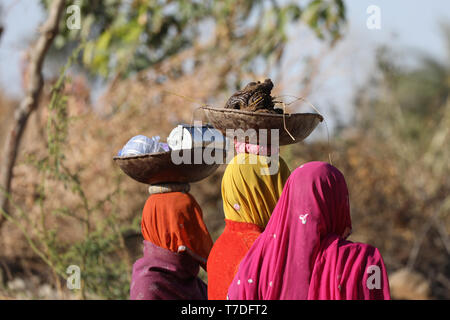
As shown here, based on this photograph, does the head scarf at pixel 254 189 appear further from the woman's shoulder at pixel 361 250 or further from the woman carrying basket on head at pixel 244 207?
the woman's shoulder at pixel 361 250

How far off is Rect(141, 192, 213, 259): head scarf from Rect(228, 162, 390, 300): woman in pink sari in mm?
820

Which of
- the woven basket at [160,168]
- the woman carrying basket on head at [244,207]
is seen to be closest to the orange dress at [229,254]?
the woman carrying basket on head at [244,207]

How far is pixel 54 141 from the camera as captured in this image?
524cm

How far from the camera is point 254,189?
3428mm

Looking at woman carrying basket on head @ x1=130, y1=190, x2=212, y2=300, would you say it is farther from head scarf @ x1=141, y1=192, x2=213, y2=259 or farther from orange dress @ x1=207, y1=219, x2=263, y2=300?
orange dress @ x1=207, y1=219, x2=263, y2=300

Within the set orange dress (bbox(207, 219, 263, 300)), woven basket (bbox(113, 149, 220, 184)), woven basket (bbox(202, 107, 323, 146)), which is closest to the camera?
woven basket (bbox(202, 107, 323, 146))

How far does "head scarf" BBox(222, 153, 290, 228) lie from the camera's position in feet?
11.3

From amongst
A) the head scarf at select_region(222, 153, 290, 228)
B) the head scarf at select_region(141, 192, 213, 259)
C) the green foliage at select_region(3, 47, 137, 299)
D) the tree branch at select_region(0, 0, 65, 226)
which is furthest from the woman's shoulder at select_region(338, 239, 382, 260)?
the tree branch at select_region(0, 0, 65, 226)

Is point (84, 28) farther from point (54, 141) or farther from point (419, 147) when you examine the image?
point (419, 147)

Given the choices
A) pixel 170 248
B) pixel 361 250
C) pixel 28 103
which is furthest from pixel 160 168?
pixel 28 103

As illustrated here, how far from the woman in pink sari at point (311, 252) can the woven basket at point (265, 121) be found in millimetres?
408

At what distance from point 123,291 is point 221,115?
8.33 ft
